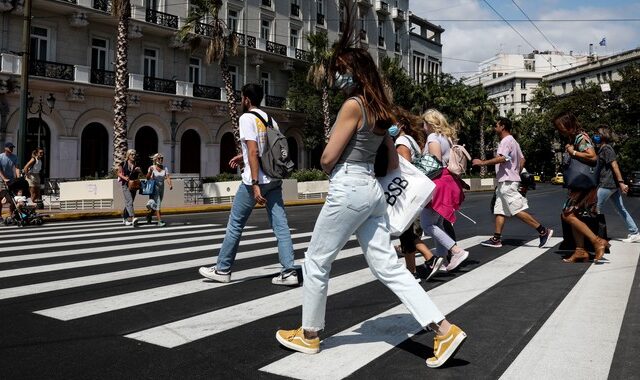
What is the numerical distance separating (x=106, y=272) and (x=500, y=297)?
396 centimetres

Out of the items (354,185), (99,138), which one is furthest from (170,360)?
(99,138)

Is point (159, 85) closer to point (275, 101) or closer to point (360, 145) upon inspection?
point (275, 101)

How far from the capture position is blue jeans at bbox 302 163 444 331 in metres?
2.98

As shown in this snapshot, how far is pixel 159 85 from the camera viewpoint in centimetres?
2852

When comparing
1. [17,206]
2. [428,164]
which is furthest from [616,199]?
[17,206]

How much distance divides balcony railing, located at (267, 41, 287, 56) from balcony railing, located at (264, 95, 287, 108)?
291 cm

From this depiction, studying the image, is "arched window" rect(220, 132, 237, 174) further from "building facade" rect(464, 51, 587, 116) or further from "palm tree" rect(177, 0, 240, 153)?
"building facade" rect(464, 51, 587, 116)

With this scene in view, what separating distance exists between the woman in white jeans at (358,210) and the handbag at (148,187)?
8937 millimetres

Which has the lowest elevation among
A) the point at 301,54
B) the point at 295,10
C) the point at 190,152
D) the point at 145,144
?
the point at 190,152

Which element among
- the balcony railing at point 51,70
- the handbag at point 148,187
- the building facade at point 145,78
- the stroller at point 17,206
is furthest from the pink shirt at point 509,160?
the balcony railing at point 51,70

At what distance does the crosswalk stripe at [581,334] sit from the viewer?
2902 millimetres

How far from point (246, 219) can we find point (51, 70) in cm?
2275

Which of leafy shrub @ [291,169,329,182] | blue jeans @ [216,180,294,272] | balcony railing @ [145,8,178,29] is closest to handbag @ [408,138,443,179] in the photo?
blue jeans @ [216,180,294,272]

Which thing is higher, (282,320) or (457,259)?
(457,259)
